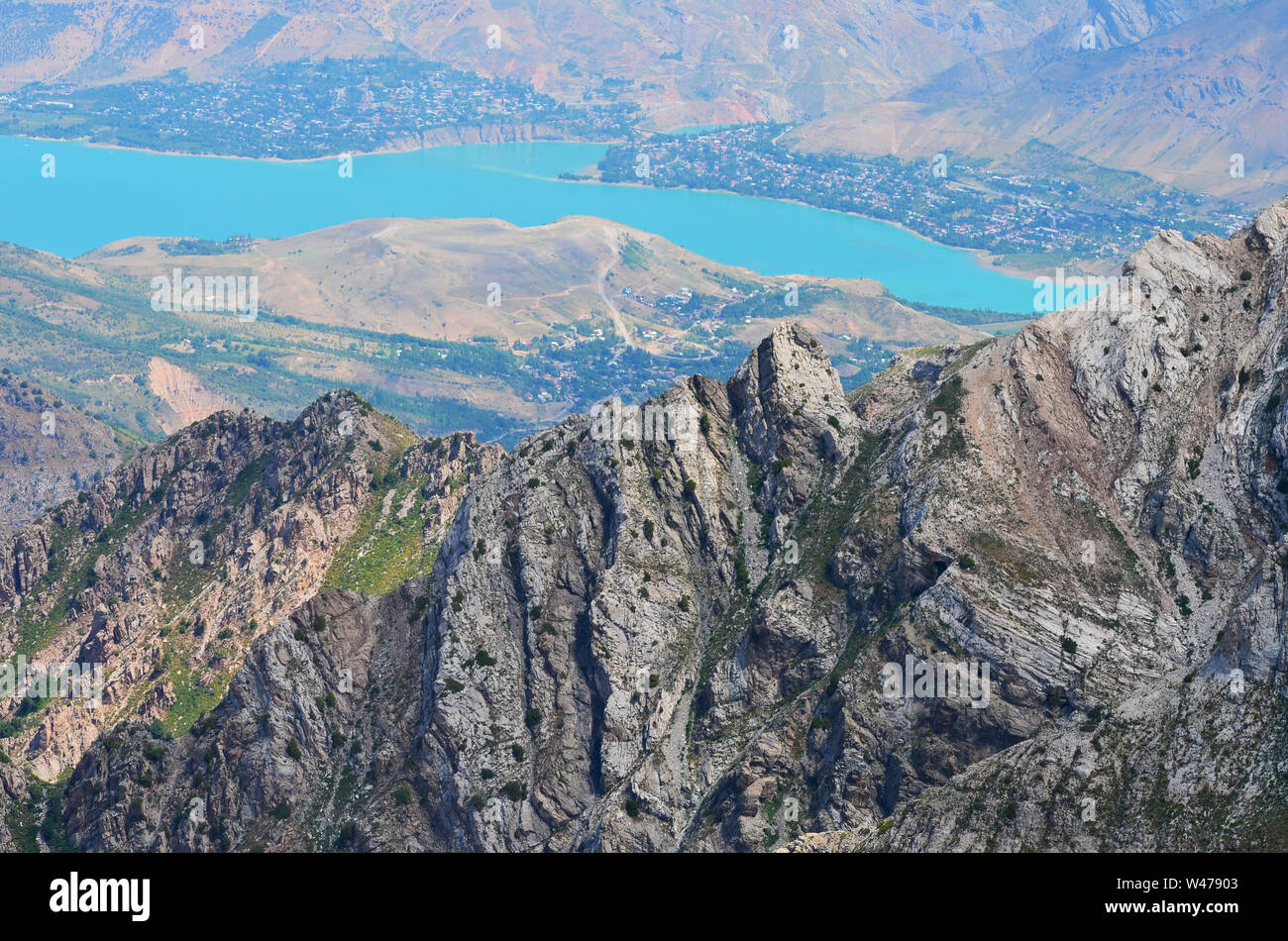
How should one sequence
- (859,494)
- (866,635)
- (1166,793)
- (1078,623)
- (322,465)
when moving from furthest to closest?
(322,465), (859,494), (866,635), (1078,623), (1166,793)

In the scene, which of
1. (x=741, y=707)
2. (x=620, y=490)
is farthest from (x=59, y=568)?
(x=741, y=707)

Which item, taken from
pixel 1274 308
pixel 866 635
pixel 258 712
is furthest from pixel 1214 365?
pixel 258 712

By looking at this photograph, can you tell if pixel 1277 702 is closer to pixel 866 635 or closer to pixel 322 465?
pixel 866 635

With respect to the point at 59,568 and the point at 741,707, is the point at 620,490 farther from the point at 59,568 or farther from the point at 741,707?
the point at 59,568

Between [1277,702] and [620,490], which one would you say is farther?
[620,490]

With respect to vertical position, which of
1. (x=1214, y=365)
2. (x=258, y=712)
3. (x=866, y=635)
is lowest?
(x=258, y=712)
